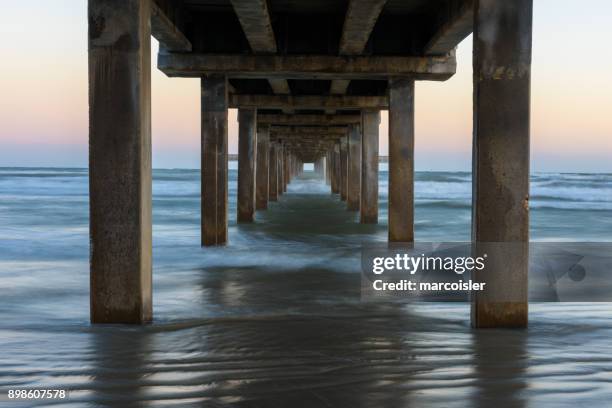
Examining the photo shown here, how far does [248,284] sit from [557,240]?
10053 millimetres

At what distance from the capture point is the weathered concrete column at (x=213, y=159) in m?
13.2

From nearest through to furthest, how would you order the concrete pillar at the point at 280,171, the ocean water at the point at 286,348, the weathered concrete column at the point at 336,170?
the ocean water at the point at 286,348
the concrete pillar at the point at 280,171
the weathered concrete column at the point at 336,170

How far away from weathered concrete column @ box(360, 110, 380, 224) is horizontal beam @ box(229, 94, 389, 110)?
4.73ft

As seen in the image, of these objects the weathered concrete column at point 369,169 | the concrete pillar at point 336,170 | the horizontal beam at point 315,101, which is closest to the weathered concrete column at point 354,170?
the weathered concrete column at point 369,169

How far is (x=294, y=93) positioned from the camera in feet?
58.2

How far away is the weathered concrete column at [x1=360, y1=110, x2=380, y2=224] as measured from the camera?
61.1ft

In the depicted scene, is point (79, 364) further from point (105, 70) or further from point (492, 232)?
point (492, 232)

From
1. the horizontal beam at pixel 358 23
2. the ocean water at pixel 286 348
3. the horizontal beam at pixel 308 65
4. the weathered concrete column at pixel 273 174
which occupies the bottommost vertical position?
the ocean water at pixel 286 348

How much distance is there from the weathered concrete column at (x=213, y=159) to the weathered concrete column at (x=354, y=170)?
12023mm

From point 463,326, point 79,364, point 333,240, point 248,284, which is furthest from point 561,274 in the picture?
point 79,364

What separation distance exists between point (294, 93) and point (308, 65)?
246 inches

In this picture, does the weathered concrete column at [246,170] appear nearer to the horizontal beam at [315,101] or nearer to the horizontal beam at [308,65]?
the horizontal beam at [315,101]

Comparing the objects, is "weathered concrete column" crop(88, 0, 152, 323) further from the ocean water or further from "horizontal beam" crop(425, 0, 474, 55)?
"horizontal beam" crop(425, 0, 474, 55)


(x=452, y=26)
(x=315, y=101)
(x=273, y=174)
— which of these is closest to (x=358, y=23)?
(x=452, y=26)
